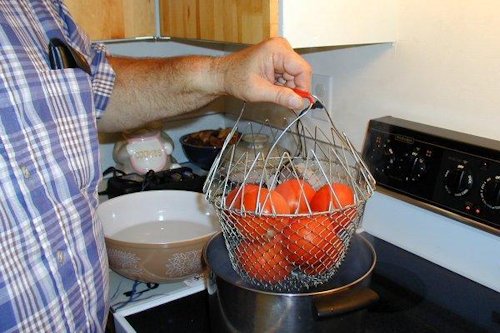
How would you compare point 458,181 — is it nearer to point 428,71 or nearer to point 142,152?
point 428,71

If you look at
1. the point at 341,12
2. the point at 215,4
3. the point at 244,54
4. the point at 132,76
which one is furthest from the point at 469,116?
the point at 132,76

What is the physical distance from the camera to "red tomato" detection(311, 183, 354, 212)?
69 centimetres

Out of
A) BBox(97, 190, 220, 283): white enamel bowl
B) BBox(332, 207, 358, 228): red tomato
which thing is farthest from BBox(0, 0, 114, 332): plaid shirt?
BBox(332, 207, 358, 228): red tomato

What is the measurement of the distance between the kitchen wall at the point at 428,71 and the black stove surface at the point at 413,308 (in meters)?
0.27

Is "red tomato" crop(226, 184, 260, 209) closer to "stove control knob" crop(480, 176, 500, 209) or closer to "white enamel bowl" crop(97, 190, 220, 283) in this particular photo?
"white enamel bowl" crop(97, 190, 220, 283)

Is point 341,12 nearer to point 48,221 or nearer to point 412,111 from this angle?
point 412,111

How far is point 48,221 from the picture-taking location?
2.28 ft

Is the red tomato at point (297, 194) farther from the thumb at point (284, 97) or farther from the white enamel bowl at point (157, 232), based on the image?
the white enamel bowl at point (157, 232)

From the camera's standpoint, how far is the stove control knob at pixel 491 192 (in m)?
0.83

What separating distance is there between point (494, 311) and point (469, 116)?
12.5 inches

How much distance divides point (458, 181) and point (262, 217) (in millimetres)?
390

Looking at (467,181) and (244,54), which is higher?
(244,54)

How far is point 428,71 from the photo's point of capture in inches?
37.5

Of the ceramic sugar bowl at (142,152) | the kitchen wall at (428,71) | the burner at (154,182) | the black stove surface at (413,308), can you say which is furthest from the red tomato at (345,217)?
the ceramic sugar bowl at (142,152)
